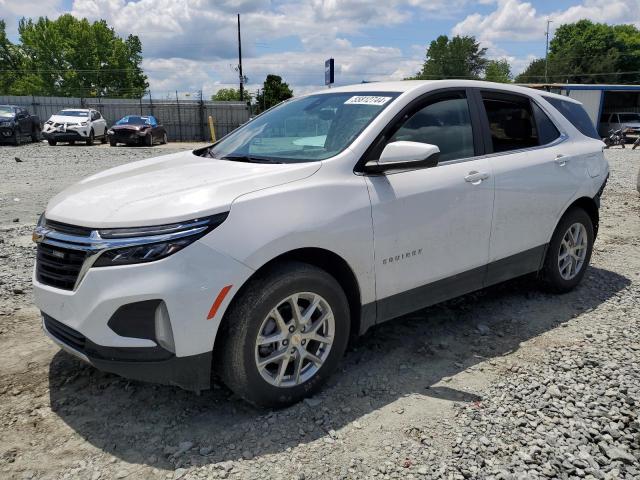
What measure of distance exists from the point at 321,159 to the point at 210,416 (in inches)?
62.4

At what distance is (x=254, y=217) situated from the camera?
2.71m

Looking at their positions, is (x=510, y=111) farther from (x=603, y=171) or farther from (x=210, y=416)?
(x=210, y=416)

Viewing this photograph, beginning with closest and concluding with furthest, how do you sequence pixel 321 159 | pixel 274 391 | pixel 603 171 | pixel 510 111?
pixel 274 391
pixel 321 159
pixel 510 111
pixel 603 171

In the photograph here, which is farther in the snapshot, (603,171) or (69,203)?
(603,171)

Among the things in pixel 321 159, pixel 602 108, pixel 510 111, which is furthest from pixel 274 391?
pixel 602 108

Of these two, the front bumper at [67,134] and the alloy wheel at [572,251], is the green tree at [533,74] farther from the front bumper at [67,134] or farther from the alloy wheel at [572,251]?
the alloy wheel at [572,251]

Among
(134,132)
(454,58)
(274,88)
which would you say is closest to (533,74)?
(454,58)

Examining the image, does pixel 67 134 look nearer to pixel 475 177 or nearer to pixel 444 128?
pixel 444 128

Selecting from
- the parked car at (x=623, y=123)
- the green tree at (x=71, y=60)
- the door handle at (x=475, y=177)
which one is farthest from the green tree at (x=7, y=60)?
the door handle at (x=475, y=177)

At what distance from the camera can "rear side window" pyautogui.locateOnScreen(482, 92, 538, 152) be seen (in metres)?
4.08

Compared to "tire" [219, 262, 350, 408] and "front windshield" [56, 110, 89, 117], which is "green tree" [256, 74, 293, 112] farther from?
"tire" [219, 262, 350, 408]

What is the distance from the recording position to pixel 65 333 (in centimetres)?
280

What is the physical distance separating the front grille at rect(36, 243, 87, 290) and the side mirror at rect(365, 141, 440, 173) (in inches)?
65.2

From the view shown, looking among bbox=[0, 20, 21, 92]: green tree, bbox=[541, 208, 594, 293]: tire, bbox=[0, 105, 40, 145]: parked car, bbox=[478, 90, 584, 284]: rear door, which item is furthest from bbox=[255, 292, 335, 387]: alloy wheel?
bbox=[0, 20, 21, 92]: green tree
